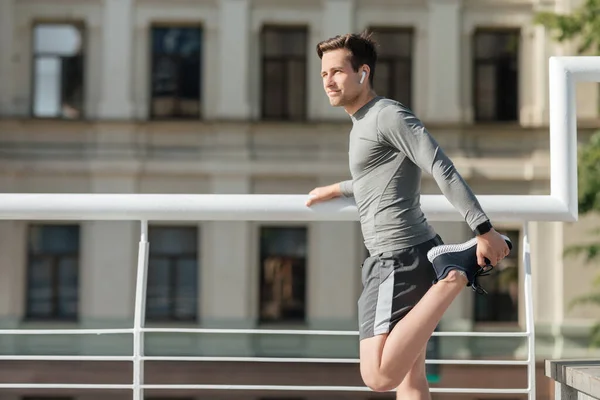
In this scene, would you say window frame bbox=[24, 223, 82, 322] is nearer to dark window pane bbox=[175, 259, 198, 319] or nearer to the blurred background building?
the blurred background building

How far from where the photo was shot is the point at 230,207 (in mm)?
3273

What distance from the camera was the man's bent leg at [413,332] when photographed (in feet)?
9.24

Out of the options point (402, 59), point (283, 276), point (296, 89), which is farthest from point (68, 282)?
point (402, 59)

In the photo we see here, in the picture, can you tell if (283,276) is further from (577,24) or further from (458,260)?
(458,260)

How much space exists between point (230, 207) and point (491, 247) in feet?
2.69

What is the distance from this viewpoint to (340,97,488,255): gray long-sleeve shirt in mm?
2832

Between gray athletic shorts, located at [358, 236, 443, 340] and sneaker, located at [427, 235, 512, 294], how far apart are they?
95 mm

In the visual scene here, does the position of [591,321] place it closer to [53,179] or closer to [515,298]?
[515,298]

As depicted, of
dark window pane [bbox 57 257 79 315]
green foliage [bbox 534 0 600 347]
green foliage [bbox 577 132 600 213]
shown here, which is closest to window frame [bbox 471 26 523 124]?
green foliage [bbox 534 0 600 347]

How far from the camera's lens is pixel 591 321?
23234mm

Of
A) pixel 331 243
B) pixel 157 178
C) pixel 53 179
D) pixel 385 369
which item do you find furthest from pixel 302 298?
pixel 385 369

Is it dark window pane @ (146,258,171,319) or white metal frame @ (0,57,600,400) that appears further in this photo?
dark window pane @ (146,258,171,319)

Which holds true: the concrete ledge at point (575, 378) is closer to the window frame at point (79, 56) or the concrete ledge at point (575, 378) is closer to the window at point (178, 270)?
the window at point (178, 270)

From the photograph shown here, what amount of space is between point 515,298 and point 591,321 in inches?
63.1
